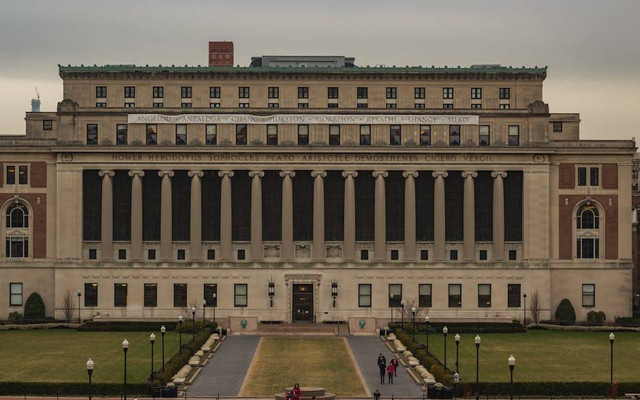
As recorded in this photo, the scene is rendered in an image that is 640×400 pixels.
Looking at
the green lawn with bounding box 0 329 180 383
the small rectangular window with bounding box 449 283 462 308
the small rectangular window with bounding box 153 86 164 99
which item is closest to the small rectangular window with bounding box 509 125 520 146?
the small rectangular window with bounding box 449 283 462 308

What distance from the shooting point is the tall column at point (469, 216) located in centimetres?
13962

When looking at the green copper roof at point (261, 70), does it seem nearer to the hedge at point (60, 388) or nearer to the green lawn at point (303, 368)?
the green lawn at point (303, 368)

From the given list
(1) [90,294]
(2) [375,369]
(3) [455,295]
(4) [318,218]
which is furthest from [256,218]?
(2) [375,369]

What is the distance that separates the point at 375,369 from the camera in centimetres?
9950

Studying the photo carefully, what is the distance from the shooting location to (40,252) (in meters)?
141

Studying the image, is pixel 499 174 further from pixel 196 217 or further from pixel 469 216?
pixel 196 217

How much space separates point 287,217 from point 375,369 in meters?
42.5

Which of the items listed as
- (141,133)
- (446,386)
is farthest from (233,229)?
(446,386)

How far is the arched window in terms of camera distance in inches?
5551

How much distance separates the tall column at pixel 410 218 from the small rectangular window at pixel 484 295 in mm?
7973

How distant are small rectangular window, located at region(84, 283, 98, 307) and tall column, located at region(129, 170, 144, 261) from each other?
5229 mm

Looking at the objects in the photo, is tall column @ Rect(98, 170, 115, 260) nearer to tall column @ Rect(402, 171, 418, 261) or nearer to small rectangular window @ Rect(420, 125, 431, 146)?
tall column @ Rect(402, 171, 418, 261)

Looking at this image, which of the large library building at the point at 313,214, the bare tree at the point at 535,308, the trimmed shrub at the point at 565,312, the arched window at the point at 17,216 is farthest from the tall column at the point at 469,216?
the arched window at the point at 17,216

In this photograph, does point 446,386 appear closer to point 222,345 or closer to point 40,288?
point 222,345
